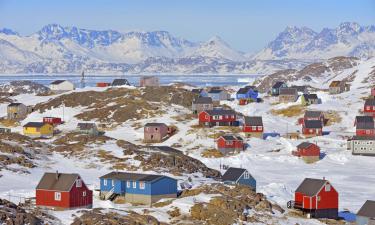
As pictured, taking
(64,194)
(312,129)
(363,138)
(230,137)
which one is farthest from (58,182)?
(312,129)

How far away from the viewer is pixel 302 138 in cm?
14450

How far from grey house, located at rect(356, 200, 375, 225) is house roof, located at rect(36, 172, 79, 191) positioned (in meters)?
26.8

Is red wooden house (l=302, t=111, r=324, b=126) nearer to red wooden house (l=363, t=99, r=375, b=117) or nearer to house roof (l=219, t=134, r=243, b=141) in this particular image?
red wooden house (l=363, t=99, r=375, b=117)

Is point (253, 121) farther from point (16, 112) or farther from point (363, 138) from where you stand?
point (16, 112)

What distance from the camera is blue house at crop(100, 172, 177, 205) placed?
84.0 m

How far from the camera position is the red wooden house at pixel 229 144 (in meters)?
132

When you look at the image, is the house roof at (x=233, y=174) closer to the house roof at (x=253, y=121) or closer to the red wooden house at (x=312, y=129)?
the house roof at (x=253, y=121)

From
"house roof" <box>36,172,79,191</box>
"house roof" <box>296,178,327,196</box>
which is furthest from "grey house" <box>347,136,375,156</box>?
"house roof" <box>36,172,79,191</box>

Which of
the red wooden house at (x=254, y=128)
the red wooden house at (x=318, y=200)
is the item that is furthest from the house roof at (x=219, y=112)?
the red wooden house at (x=318, y=200)

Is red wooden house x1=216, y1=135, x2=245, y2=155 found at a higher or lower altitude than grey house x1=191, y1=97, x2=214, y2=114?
lower

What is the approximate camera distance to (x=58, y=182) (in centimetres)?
8038

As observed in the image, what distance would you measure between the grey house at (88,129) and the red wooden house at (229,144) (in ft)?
81.4

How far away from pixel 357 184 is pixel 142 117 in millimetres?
61537

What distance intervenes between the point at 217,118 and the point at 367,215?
76553 mm
